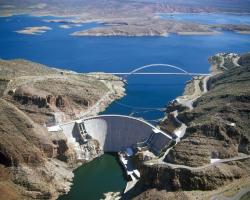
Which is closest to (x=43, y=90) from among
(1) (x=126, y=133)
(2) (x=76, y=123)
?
(2) (x=76, y=123)

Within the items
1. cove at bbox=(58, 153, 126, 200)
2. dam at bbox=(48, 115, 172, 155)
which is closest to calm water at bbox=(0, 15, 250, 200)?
cove at bbox=(58, 153, 126, 200)

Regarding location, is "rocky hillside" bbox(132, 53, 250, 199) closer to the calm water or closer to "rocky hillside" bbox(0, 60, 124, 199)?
the calm water

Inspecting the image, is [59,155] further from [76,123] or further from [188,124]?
[188,124]

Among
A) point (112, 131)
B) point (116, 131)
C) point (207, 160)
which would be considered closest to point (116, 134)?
point (116, 131)

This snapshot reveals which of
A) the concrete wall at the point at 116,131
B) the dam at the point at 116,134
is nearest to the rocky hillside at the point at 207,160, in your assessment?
the dam at the point at 116,134

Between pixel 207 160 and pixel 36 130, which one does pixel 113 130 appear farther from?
pixel 207 160

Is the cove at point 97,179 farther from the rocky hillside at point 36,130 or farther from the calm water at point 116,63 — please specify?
the rocky hillside at point 36,130

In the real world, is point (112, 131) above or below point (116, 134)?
above
